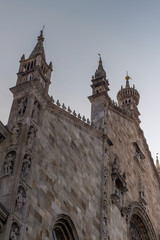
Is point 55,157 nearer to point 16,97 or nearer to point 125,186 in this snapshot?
point 16,97

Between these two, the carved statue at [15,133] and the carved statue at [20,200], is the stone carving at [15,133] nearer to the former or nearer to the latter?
the carved statue at [15,133]

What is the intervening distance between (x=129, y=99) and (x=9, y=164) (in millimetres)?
20125

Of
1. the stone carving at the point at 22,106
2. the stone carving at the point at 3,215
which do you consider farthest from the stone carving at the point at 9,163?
the stone carving at the point at 22,106

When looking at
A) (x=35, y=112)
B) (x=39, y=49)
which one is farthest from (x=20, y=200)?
(x=39, y=49)

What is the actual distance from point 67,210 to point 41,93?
545cm

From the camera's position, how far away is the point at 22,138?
16594 millimetres

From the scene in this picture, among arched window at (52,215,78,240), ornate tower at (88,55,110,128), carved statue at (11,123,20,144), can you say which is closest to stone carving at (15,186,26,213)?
carved statue at (11,123,20,144)

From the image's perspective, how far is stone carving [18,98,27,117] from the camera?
18094 millimetres

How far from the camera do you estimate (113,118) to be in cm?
2834

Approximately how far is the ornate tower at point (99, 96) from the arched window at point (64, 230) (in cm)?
911

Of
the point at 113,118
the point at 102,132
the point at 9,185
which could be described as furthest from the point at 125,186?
the point at 9,185

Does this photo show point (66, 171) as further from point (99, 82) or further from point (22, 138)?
point (99, 82)

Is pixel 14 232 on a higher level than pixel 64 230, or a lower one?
lower

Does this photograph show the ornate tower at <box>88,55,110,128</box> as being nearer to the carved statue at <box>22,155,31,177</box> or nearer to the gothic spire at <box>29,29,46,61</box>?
the gothic spire at <box>29,29,46,61</box>
